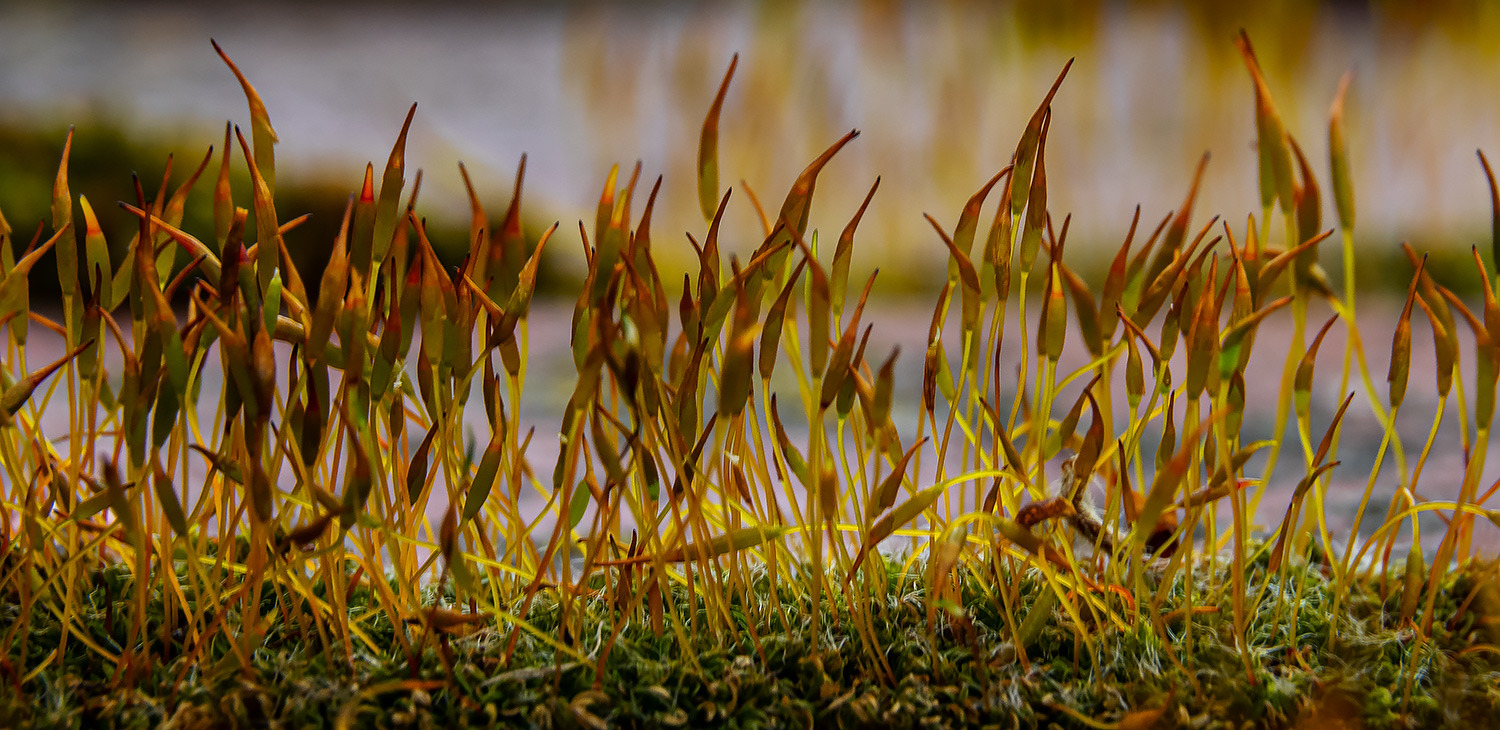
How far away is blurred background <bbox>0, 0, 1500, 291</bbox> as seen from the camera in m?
1.91

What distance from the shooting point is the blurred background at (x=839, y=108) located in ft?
6.26

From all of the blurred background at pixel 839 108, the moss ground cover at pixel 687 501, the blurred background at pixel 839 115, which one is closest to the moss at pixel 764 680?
the moss ground cover at pixel 687 501

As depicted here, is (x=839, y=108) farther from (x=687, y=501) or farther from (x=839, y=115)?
(x=687, y=501)

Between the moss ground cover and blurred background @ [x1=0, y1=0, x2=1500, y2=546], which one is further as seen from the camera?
blurred background @ [x1=0, y1=0, x2=1500, y2=546]

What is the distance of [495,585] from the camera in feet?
1.87

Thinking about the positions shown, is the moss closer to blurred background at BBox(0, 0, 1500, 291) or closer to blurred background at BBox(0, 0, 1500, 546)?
blurred background at BBox(0, 0, 1500, 546)

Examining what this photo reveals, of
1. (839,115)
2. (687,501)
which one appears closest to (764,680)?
(687,501)

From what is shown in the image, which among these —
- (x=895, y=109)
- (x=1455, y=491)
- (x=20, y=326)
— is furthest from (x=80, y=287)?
(x=895, y=109)

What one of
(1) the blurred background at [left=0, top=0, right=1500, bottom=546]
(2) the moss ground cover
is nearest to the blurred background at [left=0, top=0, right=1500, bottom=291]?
(1) the blurred background at [left=0, top=0, right=1500, bottom=546]

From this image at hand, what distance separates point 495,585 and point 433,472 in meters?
0.08

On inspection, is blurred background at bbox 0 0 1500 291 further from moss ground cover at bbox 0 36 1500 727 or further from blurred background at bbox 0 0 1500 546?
moss ground cover at bbox 0 36 1500 727

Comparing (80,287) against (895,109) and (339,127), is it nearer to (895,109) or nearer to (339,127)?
(895,109)

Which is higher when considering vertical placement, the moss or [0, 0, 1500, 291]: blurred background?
[0, 0, 1500, 291]: blurred background

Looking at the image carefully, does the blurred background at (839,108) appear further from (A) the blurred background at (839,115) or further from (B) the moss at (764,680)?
(B) the moss at (764,680)
